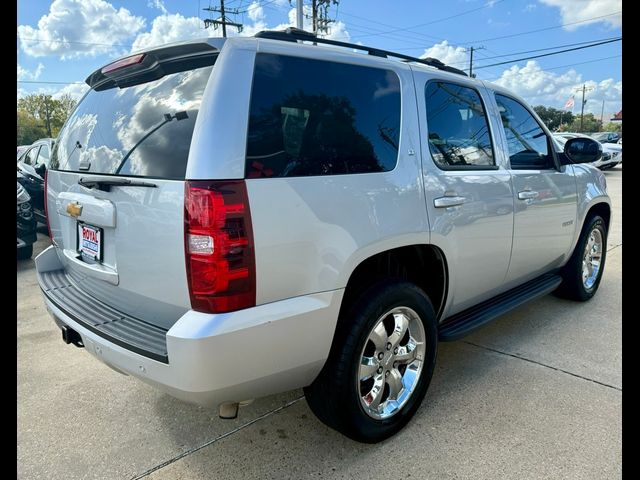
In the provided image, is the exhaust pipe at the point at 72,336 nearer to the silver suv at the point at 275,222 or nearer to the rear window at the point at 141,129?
the silver suv at the point at 275,222

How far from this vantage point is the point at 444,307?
116 inches

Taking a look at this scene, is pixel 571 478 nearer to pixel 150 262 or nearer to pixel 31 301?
pixel 150 262

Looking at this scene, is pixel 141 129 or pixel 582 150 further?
pixel 582 150

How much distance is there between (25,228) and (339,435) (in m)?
6.01

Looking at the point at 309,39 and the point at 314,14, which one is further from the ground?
the point at 314,14

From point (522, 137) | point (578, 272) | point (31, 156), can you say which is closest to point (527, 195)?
point (522, 137)

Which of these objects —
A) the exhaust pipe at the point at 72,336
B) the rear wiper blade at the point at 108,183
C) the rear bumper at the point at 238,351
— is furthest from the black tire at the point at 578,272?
the exhaust pipe at the point at 72,336

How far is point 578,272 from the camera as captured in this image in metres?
4.49

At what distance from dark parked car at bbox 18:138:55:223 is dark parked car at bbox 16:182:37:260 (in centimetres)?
97

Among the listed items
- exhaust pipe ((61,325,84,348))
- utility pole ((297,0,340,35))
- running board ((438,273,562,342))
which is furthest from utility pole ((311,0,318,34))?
exhaust pipe ((61,325,84,348))

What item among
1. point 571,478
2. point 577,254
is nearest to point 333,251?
point 571,478

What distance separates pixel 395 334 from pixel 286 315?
843 mm

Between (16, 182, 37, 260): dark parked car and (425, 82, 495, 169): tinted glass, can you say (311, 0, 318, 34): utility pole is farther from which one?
(425, 82, 495, 169): tinted glass

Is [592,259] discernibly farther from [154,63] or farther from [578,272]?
[154,63]
